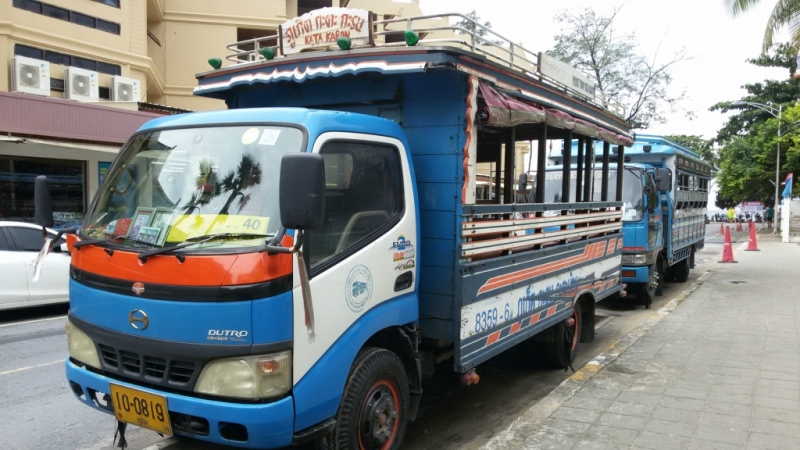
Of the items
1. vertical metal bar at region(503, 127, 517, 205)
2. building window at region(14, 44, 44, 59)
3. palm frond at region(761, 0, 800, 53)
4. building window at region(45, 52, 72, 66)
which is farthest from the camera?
building window at region(45, 52, 72, 66)

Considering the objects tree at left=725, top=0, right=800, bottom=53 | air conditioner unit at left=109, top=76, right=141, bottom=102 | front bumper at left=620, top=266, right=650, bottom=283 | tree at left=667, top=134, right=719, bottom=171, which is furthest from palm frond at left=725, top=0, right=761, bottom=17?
tree at left=667, top=134, right=719, bottom=171

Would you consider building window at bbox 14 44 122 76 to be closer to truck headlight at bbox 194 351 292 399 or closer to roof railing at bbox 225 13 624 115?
roof railing at bbox 225 13 624 115

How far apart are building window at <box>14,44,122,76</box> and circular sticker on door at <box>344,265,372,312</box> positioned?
1590 cm

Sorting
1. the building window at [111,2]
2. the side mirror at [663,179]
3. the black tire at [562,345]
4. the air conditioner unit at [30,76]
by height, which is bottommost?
the black tire at [562,345]

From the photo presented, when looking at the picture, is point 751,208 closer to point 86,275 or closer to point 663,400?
point 663,400

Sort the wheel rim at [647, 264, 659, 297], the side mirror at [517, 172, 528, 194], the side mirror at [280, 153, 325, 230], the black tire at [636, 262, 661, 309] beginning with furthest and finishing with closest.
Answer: the wheel rim at [647, 264, 659, 297], the black tire at [636, 262, 661, 309], the side mirror at [517, 172, 528, 194], the side mirror at [280, 153, 325, 230]

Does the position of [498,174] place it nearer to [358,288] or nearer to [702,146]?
[358,288]

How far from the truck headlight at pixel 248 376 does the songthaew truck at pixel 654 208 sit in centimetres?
478

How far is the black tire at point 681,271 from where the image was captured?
13.4m

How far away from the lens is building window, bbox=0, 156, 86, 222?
533 inches

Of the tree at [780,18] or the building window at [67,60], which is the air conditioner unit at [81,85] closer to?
the building window at [67,60]

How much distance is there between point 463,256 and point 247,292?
1.68 metres

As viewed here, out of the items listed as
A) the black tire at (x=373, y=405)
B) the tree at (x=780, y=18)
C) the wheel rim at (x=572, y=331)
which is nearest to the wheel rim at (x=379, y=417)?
the black tire at (x=373, y=405)

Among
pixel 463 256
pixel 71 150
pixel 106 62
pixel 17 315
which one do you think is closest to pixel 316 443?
pixel 463 256
